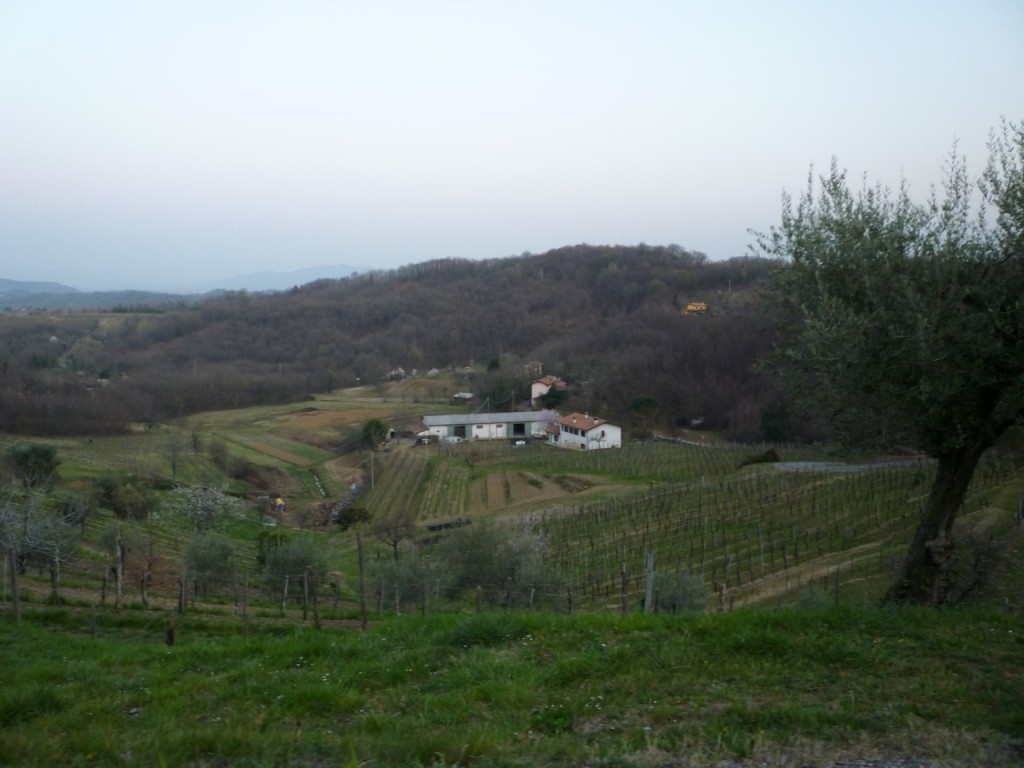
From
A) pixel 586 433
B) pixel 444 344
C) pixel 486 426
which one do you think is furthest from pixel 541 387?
pixel 444 344

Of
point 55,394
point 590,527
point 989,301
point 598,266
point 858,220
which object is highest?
point 598,266

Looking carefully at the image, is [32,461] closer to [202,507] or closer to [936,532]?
[202,507]

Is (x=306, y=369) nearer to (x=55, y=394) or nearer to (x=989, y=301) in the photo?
(x=55, y=394)

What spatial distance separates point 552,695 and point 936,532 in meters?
5.35

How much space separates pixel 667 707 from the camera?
5.38 m

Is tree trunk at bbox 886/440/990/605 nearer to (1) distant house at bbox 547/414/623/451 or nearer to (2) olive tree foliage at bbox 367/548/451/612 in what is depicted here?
(2) olive tree foliage at bbox 367/548/451/612

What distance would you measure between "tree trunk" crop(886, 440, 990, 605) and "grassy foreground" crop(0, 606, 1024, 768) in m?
1.46

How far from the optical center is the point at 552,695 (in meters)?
5.76

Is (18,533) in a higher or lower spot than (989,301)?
lower

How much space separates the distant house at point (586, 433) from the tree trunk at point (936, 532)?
46.8m

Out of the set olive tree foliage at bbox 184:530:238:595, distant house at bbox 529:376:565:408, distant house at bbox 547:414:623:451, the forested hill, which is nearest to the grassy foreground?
olive tree foliage at bbox 184:530:238:595

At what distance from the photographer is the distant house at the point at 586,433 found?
57688mm

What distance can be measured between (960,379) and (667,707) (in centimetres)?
422

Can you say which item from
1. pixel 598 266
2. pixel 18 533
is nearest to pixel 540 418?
pixel 18 533
